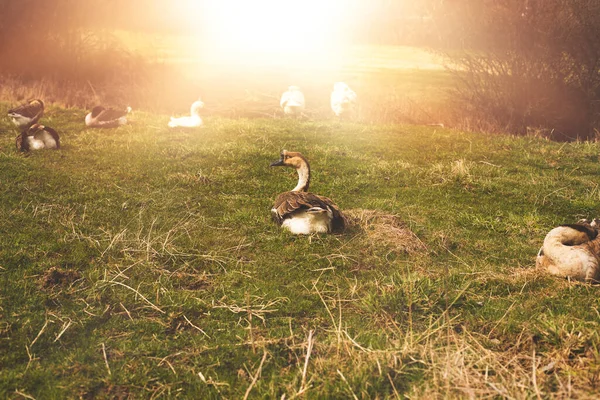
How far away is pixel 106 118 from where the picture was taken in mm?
15898

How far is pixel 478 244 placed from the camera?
8.02m

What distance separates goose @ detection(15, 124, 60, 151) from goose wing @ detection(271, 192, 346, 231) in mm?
7974

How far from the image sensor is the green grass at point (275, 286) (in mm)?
4633

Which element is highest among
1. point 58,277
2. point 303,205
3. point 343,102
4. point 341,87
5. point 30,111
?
point 341,87

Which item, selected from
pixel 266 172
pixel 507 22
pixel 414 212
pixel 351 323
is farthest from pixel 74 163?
pixel 507 22

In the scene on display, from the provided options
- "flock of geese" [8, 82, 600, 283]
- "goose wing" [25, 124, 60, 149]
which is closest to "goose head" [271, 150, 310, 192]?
"flock of geese" [8, 82, 600, 283]

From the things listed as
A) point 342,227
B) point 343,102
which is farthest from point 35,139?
point 343,102

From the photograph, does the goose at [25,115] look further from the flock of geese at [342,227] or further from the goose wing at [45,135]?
the flock of geese at [342,227]

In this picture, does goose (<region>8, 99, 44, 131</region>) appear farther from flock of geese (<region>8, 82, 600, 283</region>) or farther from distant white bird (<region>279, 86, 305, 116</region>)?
flock of geese (<region>8, 82, 600, 283</region>)

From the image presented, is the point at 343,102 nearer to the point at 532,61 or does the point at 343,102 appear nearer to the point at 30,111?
the point at 532,61

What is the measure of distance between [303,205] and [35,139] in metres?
8.85

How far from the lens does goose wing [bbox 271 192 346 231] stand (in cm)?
768

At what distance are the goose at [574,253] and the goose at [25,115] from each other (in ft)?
49.5

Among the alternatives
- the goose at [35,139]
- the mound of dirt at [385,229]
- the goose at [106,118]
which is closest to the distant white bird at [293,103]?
the goose at [106,118]
